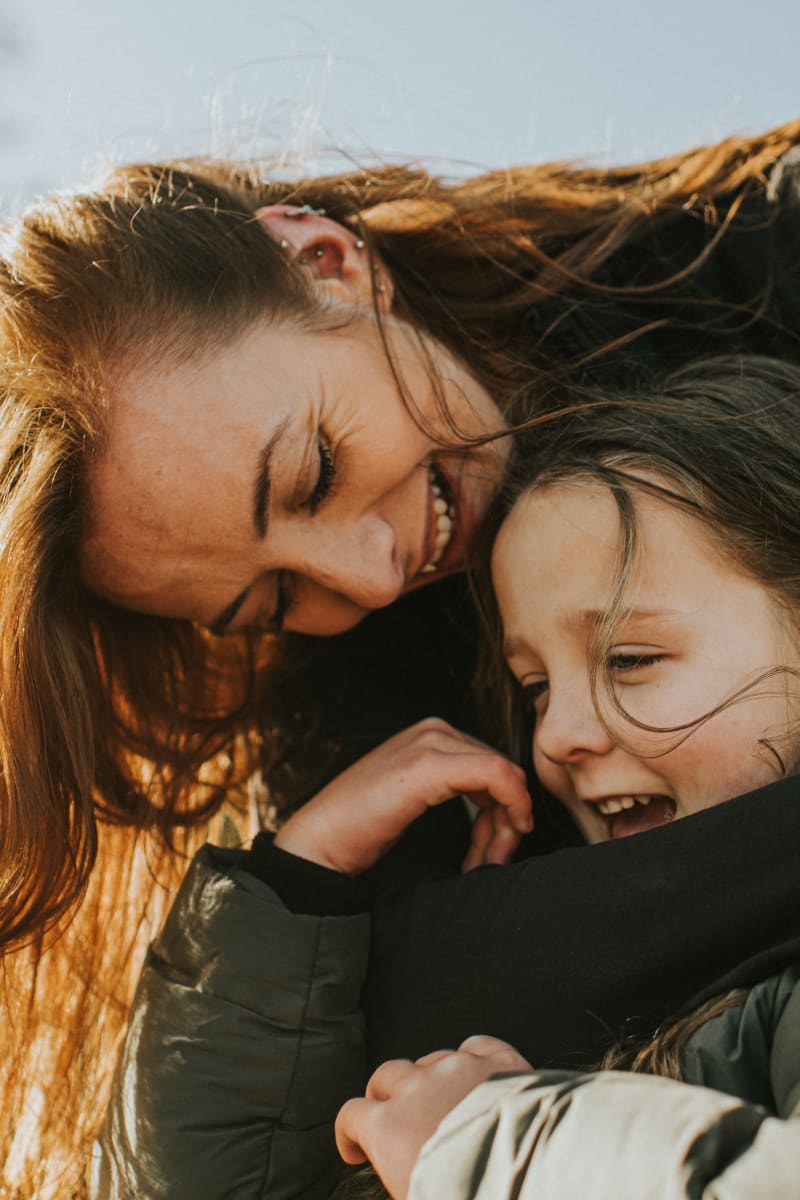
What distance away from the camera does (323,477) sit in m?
1.99

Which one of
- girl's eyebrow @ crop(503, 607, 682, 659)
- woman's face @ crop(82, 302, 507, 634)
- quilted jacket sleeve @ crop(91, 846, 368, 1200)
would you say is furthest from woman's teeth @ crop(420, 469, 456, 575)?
quilted jacket sleeve @ crop(91, 846, 368, 1200)

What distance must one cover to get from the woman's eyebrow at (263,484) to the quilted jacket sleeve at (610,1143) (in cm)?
102

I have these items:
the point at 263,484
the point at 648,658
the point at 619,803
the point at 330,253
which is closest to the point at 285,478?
the point at 263,484

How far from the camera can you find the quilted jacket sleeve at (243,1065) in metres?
1.75

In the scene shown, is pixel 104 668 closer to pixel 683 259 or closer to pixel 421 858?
pixel 421 858

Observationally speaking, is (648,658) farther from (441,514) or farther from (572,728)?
(441,514)

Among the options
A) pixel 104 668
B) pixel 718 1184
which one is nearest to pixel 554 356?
pixel 104 668

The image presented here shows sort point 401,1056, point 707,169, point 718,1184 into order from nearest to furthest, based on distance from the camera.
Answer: point 718,1184 < point 401,1056 < point 707,169

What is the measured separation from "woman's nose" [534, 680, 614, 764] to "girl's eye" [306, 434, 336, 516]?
21.1 inches

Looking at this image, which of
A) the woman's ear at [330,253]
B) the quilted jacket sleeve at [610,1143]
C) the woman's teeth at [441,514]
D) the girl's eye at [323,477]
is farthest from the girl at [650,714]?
the woman's ear at [330,253]

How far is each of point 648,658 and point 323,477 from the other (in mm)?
653

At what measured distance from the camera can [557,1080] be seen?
1207mm

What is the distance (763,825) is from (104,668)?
56.3 inches

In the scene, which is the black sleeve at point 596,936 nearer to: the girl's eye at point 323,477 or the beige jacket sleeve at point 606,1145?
the beige jacket sleeve at point 606,1145
